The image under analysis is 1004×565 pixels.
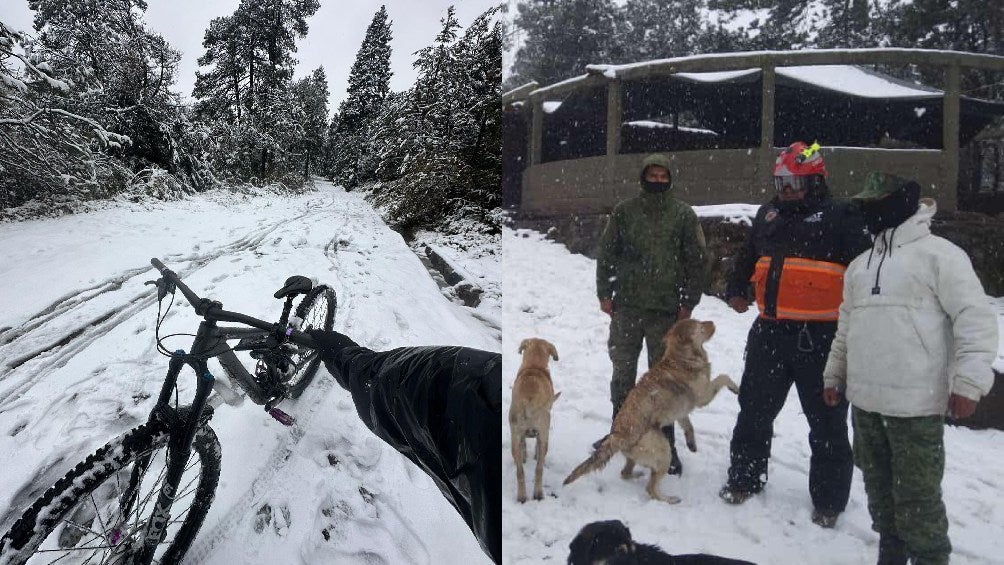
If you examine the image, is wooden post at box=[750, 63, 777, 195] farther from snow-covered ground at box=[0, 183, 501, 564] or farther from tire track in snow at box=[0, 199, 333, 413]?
tire track in snow at box=[0, 199, 333, 413]

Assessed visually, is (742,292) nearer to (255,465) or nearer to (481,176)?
(481,176)

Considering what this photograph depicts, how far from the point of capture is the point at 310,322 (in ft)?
10.8

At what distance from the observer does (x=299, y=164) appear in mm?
2416

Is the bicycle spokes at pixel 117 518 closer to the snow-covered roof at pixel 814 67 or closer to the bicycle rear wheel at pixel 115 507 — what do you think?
the bicycle rear wheel at pixel 115 507

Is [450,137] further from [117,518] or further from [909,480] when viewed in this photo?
[117,518]

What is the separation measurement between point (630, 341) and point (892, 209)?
0.23 metres

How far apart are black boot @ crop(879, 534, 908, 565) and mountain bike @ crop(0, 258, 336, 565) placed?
1.90 metres

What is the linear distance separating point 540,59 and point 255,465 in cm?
235

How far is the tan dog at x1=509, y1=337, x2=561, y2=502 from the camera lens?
19.3 inches

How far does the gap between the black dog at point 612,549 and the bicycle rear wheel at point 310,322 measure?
2.87 meters

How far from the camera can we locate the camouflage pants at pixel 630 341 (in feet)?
1.60

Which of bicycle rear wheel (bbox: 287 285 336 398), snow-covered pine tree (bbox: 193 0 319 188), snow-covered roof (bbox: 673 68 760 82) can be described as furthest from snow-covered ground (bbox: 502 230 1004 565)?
bicycle rear wheel (bbox: 287 285 336 398)

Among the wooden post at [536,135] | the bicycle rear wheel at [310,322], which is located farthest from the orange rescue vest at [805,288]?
the bicycle rear wheel at [310,322]

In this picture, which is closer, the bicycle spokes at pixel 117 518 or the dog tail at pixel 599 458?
the dog tail at pixel 599 458
